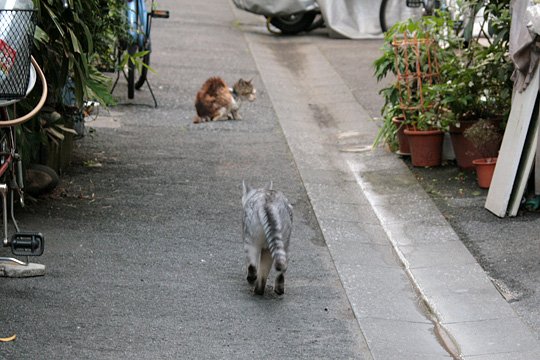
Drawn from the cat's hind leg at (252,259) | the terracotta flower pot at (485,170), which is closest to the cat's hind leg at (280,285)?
the cat's hind leg at (252,259)

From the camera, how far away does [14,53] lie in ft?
18.4

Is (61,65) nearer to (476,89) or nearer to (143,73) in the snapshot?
(476,89)

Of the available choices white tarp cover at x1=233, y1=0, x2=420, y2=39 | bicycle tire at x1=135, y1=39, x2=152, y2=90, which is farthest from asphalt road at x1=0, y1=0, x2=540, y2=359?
white tarp cover at x1=233, y1=0, x2=420, y2=39

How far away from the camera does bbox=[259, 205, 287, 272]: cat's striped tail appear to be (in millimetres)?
6117

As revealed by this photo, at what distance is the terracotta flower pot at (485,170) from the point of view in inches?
360

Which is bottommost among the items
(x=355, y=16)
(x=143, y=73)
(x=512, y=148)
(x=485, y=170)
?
(x=355, y=16)

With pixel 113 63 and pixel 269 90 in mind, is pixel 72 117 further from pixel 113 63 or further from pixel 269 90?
pixel 269 90

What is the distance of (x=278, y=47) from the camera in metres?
18.1

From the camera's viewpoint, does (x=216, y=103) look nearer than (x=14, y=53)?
No

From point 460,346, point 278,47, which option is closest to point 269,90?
point 278,47

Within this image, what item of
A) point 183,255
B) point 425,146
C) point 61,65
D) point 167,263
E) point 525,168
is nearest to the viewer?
point 167,263

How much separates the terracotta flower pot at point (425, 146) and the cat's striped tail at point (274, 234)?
12.9 feet

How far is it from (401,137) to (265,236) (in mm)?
4381

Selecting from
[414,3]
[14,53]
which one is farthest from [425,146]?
[14,53]
